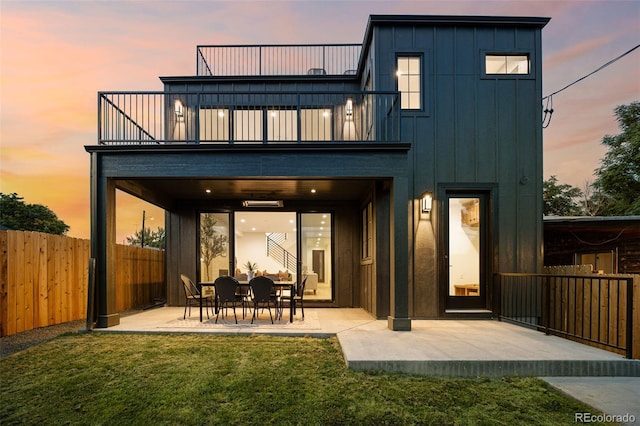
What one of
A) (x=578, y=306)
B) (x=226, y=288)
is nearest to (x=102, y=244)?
(x=226, y=288)

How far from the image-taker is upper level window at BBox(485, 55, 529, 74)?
268 inches

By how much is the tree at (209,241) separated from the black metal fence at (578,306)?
5.80 meters

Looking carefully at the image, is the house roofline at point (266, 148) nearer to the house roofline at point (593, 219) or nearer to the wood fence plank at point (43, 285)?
the wood fence plank at point (43, 285)

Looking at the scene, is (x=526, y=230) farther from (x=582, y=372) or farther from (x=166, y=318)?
(x=166, y=318)

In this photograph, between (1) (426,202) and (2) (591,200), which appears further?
(2) (591,200)

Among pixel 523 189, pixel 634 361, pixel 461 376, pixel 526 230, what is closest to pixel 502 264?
pixel 526 230

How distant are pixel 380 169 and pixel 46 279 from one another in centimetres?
567

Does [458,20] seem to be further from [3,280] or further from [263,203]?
[3,280]

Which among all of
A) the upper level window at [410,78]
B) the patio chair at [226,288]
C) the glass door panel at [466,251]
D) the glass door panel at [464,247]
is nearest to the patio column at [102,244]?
the patio chair at [226,288]

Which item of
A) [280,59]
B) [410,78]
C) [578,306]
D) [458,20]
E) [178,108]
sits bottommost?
[578,306]

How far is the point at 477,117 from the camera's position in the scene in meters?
6.73

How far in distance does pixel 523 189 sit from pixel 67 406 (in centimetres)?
712

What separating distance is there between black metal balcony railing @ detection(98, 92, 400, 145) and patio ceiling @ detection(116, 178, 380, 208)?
0.75 meters

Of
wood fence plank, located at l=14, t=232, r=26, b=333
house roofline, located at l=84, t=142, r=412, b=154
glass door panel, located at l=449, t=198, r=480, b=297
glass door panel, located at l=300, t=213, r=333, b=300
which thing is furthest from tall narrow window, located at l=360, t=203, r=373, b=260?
wood fence plank, located at l=14, t=232, r=26, b=333
